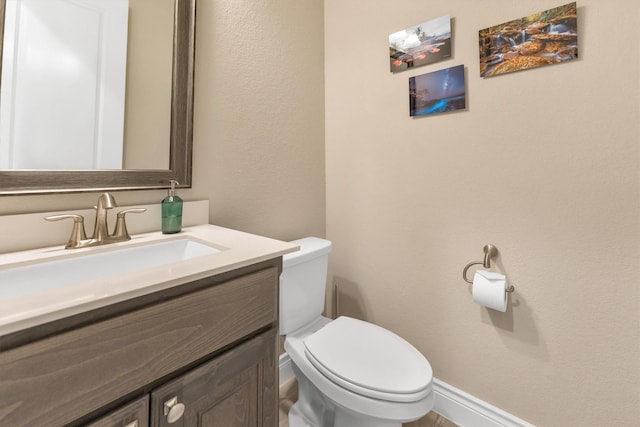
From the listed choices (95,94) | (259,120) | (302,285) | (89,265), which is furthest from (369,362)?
(95,94)

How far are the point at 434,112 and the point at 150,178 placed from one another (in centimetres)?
122

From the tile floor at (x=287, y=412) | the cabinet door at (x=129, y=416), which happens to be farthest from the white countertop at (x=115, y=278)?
the tile floor at (x=287, y=412)

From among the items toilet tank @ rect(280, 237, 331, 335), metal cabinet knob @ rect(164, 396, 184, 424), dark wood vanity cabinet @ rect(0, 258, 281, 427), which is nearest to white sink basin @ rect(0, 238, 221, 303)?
dark wood vanity cabinet @ rect(0, 258, 281, 427)

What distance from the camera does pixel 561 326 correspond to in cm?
108

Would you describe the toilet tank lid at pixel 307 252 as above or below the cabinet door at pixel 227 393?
above

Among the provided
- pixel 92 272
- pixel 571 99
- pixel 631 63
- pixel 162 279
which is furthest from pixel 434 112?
pixel 92 272

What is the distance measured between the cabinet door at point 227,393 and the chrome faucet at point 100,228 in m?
0.52

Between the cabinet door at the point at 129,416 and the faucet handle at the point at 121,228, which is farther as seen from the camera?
the faucet handle at the point at 121,228

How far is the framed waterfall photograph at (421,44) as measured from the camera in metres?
1.29

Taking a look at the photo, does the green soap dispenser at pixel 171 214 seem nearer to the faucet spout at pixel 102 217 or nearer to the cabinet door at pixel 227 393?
the faucet spout at pixel 102 217

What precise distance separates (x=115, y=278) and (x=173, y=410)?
294 millimetres

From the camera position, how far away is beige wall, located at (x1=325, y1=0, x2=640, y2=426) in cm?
97

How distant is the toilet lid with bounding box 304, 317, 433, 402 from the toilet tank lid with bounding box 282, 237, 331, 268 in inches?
12.2

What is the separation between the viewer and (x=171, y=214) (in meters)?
1.02
